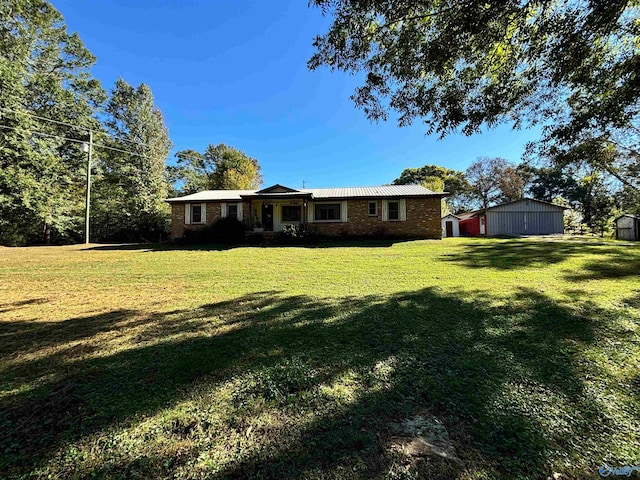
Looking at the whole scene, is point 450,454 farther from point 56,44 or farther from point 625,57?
point 56,44

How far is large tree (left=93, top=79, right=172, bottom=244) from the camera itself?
25.4 m

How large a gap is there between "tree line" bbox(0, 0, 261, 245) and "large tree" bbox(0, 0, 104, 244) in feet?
0.19

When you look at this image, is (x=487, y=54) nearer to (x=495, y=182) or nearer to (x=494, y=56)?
(x=494, y=56)

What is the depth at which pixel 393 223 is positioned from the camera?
1727 cm

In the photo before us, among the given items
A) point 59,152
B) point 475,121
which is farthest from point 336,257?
point 59,152

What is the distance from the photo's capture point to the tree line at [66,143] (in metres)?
18.5

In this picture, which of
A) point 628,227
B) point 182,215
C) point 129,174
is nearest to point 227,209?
point 182,215

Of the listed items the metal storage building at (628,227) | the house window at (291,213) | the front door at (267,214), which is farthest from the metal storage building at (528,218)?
the front door at (267,214)

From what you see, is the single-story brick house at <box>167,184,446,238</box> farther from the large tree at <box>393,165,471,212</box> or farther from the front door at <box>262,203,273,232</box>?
the large tree at <box>393,165,471,212</box>

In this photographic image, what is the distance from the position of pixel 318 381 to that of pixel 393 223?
50.5 ft

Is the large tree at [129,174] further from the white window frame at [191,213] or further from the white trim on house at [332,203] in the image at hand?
the white trim on house at [332,203]

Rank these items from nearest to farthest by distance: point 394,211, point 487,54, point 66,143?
point 487,54 → point 394,211 → point 66,143

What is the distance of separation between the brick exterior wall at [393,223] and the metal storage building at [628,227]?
15049 millimetres

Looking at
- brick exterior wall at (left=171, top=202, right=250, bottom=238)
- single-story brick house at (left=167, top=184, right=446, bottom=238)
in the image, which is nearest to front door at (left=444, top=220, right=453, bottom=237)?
single-story brick house at (left=167, top=184, right=446, bottom=238)
